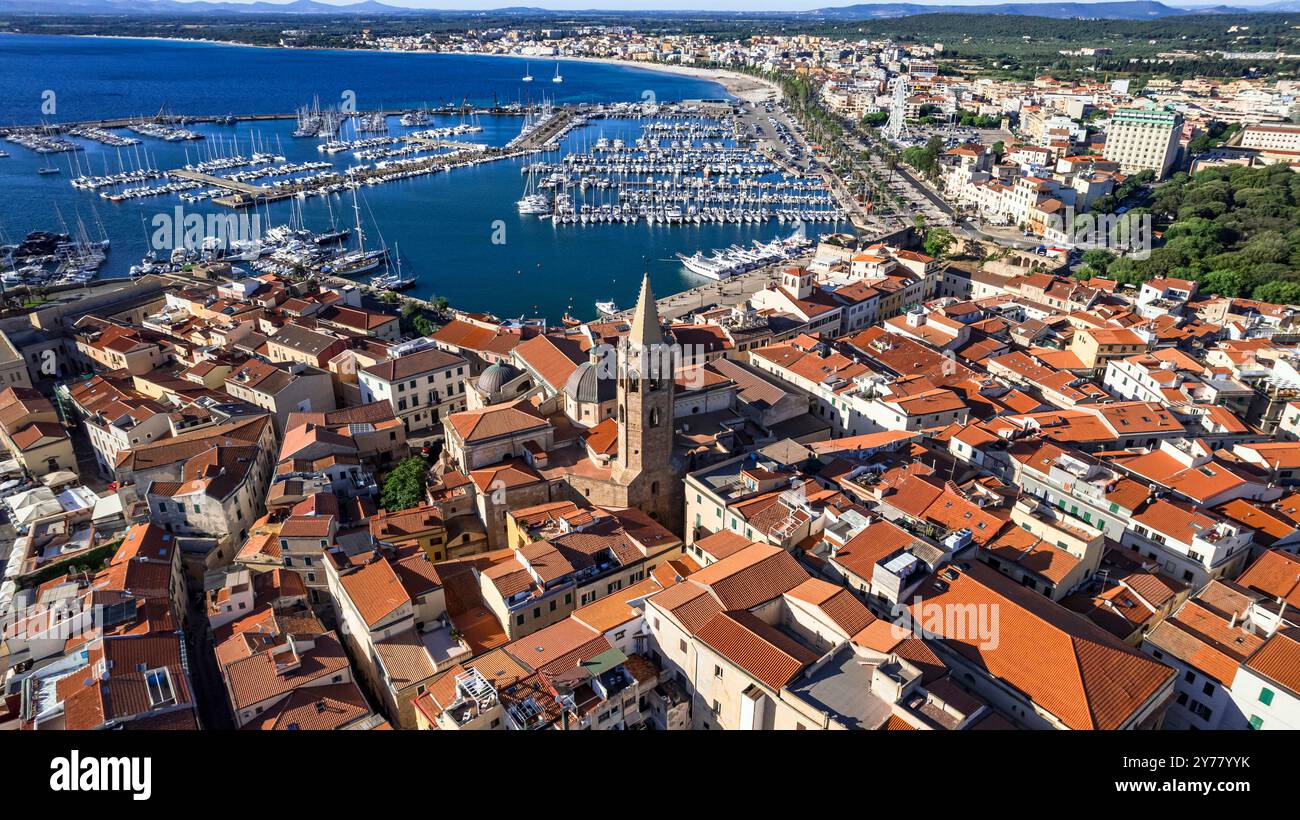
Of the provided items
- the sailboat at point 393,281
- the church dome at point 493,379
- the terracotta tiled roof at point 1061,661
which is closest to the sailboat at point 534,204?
the sailboat at point 393,281

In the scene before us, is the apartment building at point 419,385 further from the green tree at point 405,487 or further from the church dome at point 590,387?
the church dome at point 590,387

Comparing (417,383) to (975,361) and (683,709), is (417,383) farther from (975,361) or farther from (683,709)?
(975,361)

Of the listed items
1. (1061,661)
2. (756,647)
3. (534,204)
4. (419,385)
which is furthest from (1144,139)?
(756,647)

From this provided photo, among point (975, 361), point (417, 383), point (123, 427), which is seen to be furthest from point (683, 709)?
point (975, 361)

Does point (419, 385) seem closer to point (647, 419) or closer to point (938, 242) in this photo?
point (647, 419)

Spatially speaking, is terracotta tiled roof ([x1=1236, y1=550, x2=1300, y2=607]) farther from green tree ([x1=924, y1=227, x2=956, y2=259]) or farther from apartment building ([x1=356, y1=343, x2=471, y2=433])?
green tree ([x1=924, y1=227, x2=956, y2=259])

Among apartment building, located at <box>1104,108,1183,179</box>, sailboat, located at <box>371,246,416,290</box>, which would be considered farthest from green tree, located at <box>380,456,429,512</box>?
apartment building, located at <box>1104,108,1183,179</box>
